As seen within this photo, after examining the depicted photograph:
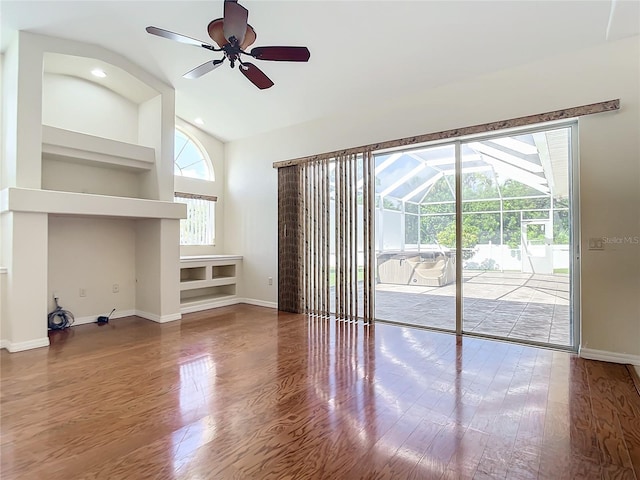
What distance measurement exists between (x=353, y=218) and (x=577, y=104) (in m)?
2.82

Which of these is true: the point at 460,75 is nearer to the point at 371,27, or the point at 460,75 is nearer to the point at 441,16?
the point at 441,16

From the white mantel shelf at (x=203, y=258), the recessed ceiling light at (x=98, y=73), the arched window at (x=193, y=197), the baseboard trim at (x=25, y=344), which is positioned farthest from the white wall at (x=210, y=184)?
the baseboard trim at (x=25, y=344)

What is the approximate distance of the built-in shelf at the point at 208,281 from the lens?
5.71 m

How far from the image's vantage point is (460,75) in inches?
157

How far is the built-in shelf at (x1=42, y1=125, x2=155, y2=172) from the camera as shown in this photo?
4215 mm

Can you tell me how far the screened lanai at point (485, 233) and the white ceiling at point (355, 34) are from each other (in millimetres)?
908

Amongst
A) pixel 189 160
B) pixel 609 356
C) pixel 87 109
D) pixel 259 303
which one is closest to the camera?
pixel 609 356

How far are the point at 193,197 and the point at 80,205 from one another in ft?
7.36

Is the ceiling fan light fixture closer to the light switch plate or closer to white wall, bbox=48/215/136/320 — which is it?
white wall, bbox=48/215/136/320

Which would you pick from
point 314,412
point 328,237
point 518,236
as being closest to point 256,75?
point 328,237

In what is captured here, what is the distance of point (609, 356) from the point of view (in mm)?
3314

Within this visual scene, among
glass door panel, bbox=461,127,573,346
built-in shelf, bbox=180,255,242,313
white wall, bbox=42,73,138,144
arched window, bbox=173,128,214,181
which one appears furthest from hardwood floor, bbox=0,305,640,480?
arched window, bbox=173,128,214,181

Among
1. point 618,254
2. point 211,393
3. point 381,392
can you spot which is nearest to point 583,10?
point 618,254

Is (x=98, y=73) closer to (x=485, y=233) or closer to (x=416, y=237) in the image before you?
(x=416, y=237)
